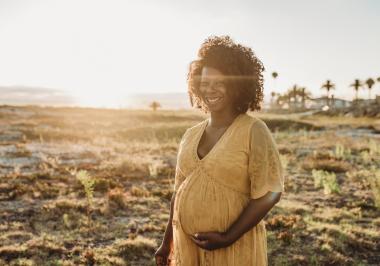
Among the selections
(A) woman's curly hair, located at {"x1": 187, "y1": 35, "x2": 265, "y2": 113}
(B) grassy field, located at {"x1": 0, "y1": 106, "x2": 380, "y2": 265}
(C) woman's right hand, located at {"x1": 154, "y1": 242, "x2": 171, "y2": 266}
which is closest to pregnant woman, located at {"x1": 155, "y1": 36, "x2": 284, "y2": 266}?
(A) woman's curly hair, located at {"x1": 187, "y1": 35, "x2": 265, "y2": 113}

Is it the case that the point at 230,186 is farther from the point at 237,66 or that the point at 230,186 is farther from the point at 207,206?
the point at 237,66

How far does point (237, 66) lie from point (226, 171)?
0.68 m

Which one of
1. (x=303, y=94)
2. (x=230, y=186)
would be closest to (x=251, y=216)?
(x=230, y=186)

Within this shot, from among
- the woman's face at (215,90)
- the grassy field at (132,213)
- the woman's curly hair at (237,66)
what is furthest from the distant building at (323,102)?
the woman's face at (215,90)

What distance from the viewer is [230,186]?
2760 mm

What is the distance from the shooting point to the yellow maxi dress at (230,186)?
8.80 feet

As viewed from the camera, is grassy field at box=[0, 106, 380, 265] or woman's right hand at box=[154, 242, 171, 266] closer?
woman's right hand at box=[154, 242, 171, 266]

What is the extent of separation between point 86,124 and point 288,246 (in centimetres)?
4398

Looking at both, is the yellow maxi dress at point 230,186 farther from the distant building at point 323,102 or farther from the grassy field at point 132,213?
the distant building at point 323,102

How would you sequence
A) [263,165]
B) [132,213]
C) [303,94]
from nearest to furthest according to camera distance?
1. [263,165]
2. [132,213]
3. [303,94]

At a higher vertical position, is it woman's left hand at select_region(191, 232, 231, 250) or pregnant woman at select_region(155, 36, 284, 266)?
pregnant woman at select_region(155, 36, 284, 266)

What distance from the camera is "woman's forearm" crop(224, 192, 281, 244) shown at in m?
2.66

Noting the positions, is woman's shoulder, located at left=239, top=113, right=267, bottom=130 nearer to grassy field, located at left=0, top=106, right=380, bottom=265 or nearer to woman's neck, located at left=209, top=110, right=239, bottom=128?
Answer: woman's neck, located at left=209, top=110, right=239, bottom=128

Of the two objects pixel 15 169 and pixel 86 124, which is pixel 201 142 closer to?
pixel 15 169
